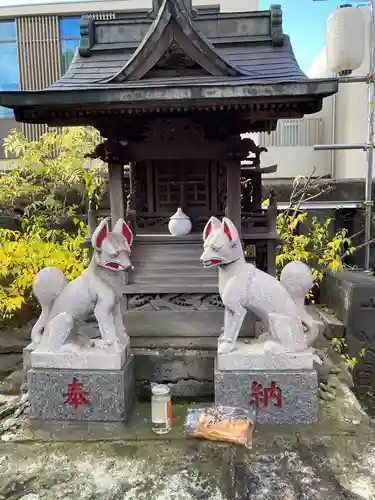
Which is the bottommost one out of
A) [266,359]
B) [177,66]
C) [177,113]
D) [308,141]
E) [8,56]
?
[266,359]

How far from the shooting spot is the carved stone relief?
5012 millimetres

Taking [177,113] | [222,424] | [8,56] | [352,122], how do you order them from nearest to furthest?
[222,424]
[177,113]
[352,122]
[8,56]

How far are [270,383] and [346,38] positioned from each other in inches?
218

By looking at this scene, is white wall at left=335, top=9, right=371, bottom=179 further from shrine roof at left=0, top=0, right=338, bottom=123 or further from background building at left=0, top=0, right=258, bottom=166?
shrine roof at left=0, top=0, right=338, bottom=123

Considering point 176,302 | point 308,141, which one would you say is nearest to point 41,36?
point 308,141

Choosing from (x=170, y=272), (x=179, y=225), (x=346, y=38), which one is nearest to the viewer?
(x=170, y=272)

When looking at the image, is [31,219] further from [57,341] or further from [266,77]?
[266,77]

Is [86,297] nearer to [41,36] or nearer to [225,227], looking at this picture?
[225,227]

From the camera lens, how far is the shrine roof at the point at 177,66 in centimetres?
372

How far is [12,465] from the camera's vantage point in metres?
3.25

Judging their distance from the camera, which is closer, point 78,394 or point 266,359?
point 266,359

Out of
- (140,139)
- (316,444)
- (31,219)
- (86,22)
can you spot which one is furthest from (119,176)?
(31,219)

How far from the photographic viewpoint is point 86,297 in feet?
12.3

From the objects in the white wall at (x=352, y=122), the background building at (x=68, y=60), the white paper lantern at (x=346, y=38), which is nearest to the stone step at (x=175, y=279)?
the white paper lantern at (x=346, y=38)
